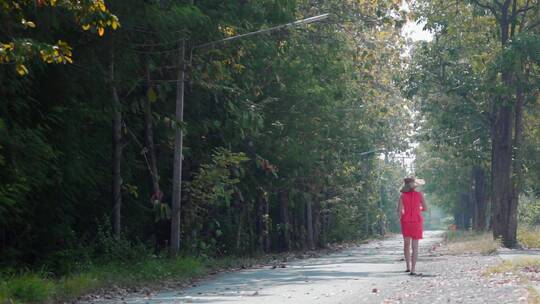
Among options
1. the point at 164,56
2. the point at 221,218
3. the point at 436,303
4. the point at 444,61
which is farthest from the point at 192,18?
the point at 444,61

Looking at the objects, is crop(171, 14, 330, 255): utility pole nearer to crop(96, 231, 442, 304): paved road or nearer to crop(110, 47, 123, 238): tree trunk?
crop(110, 47, 123, 238): tree trunk

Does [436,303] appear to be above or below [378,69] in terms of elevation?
below

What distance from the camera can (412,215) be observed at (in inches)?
812

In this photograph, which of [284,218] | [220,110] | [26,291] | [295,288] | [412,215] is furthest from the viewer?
[284,218]

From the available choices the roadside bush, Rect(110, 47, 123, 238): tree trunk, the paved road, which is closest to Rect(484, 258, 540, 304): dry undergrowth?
the paved road

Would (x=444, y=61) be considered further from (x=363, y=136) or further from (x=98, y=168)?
(x=98, y=168)

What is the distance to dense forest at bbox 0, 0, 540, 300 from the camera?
2072 centimetres

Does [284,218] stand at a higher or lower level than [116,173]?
lower

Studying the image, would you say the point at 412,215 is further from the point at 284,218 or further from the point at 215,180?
the point at 284,218

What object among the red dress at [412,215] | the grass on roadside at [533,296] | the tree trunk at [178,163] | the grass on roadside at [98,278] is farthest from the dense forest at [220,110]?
the red dress at [412,215]

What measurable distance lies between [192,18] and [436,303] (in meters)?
11.6

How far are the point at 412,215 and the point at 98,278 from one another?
653 cm

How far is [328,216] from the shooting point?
2346 inches

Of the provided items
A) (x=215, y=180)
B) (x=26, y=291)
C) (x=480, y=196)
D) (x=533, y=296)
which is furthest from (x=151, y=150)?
(x=480, y=196)
